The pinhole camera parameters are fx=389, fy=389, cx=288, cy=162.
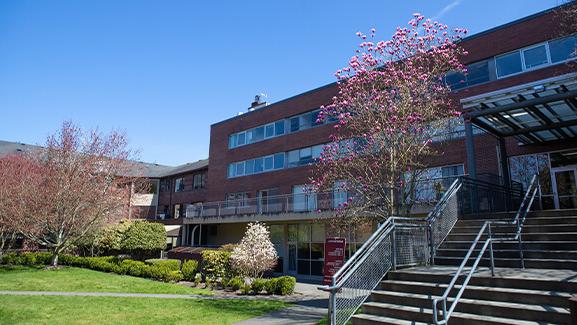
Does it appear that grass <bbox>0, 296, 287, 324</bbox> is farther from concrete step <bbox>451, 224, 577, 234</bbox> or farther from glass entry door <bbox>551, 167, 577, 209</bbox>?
glass entry door <bbox>551, 167, 577, 209</bbox>

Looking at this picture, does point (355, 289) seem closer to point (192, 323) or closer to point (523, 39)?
point (192, 323)

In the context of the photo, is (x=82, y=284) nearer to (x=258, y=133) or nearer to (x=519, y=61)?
(x=258, y=133)

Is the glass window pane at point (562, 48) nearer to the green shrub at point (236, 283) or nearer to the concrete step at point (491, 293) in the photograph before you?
the concrete step at point (491, 293)

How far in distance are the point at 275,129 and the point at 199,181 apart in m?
12.5

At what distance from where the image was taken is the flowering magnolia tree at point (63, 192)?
23.4 meters

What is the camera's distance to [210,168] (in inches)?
1371

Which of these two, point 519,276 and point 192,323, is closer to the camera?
point 519,276

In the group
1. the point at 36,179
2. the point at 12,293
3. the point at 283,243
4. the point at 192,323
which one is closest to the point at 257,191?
the point at 283,243

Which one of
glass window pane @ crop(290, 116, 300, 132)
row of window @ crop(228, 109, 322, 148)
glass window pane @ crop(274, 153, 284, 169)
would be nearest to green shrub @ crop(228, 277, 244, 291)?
row of window @ crop(228, 109, 322, 148)

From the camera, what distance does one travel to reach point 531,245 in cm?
824

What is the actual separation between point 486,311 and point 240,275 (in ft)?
42.8

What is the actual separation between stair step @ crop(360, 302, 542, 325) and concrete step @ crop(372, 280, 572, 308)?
0.41 m

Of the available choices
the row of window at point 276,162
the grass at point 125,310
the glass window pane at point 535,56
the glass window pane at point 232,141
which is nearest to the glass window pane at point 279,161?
the row of window at point 276,162

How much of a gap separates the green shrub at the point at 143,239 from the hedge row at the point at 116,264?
62.7 inches
